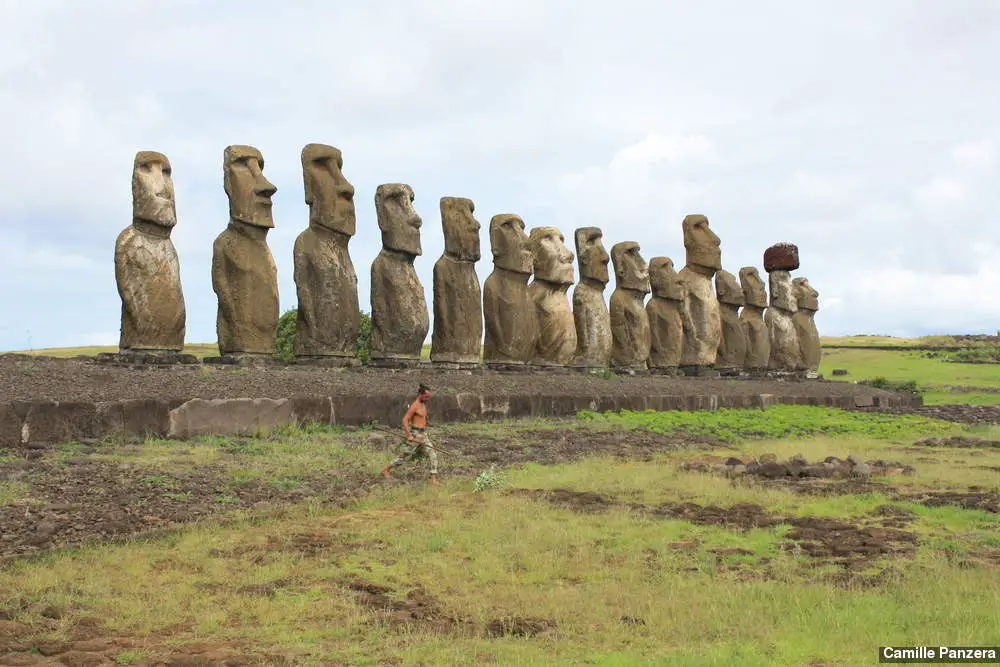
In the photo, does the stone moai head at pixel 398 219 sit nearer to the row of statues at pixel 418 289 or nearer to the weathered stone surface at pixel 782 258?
the row of statues at pixel 418 289

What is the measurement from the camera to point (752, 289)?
28266mm

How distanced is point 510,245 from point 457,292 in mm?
2295

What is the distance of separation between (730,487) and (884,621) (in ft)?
13.9

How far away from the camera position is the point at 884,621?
15.1 feet

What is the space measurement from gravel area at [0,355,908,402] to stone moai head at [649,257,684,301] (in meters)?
5.50

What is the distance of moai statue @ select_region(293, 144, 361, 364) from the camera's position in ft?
48.7

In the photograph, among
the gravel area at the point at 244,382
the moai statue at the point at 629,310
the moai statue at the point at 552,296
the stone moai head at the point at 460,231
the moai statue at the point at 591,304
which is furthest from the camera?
the moai statue at the point at 629,310

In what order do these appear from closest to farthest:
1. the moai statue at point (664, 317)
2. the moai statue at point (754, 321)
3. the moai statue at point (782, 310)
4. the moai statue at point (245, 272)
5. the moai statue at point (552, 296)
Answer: the moai statue at point (245, 272) → the moai statue at point (552, 296) → the moai statue at point (664, 317) → the moai statue at point (754, 321) → the moai statue at point (782, 310)

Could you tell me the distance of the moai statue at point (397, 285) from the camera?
15.9 meters

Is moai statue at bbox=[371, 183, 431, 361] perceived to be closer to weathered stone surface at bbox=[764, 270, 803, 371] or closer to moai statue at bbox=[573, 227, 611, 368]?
moai statue at bbox=[573, 227, 611, 368]

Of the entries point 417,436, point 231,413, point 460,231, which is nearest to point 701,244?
point 460,231

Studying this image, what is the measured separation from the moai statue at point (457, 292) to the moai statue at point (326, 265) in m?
2.33

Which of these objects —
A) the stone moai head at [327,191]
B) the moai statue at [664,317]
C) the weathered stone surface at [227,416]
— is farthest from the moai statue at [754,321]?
the weathered stone surface at [227,416]

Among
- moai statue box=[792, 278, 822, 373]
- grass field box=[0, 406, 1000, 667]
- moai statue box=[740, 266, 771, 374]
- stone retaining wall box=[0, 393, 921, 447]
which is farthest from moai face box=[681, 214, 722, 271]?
grass field box=[0, 406, 1000, 667]
